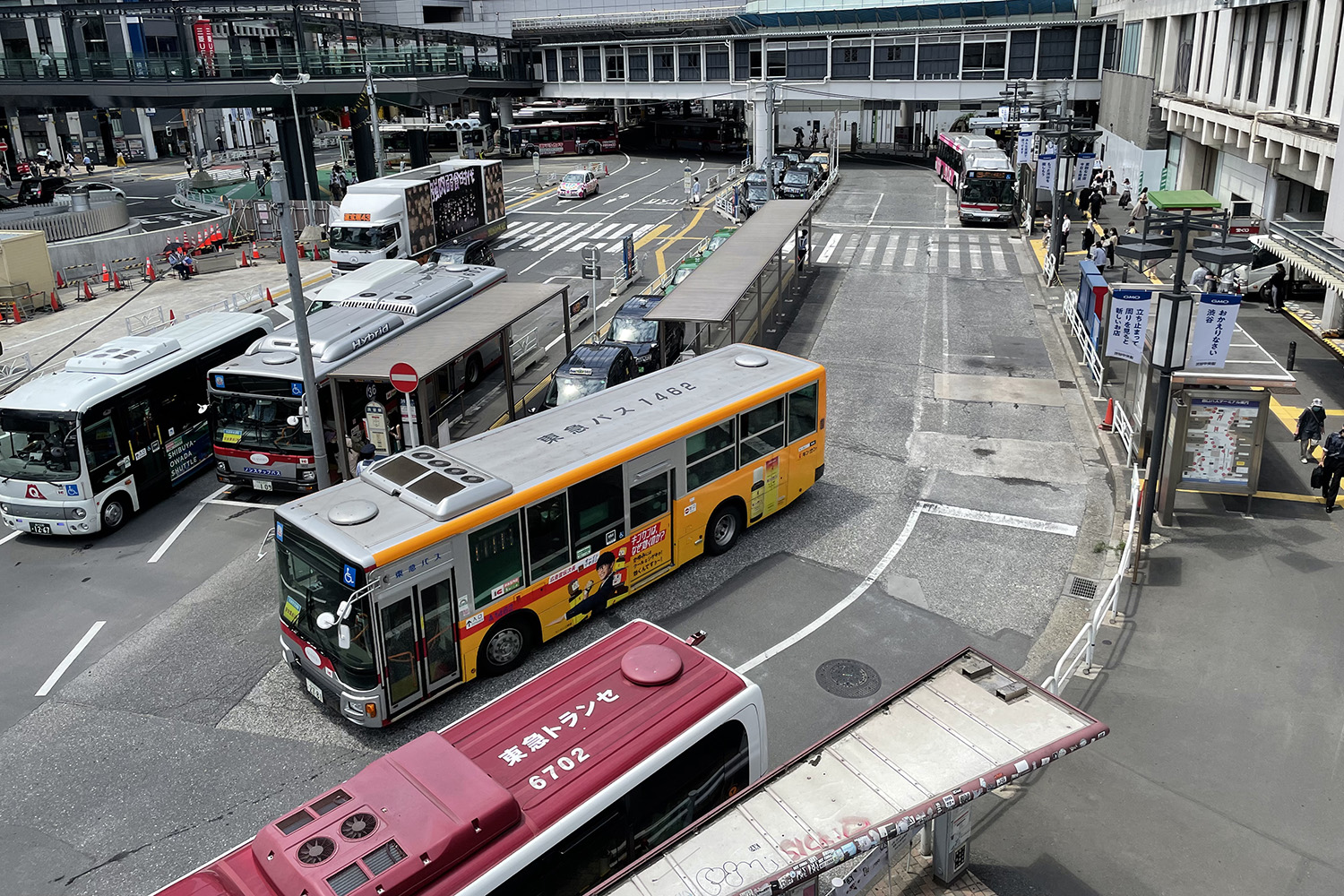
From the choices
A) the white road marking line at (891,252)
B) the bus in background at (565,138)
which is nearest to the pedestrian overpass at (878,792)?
the white road marking line at (891,252)

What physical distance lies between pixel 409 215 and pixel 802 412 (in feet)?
77.6

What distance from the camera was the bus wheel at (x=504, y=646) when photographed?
12.5 metres

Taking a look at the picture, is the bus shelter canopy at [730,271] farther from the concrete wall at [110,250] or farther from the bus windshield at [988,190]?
the concrete wall at [110,250]

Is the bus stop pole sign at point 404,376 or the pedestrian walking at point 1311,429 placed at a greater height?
the bus stop pole sign at point 404,376

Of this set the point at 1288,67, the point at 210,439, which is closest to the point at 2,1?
the point at 210,439

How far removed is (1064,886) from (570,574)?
6.77 m

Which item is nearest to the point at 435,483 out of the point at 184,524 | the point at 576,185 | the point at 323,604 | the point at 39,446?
the point at 323,604

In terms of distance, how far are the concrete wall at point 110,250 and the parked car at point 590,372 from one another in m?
25.9

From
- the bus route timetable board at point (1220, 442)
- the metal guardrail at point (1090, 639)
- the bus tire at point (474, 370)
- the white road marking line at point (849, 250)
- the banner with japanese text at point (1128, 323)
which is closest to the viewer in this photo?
the metal guardrail at point (1090, 639)

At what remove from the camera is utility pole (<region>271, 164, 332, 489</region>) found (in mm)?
15430

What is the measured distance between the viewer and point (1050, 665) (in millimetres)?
12859

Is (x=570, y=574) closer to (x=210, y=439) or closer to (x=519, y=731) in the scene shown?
(x=519, y=731)

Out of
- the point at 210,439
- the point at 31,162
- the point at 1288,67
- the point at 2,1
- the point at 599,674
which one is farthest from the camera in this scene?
the point at 2,1

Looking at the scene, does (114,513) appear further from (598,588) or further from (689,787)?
(689,787)
